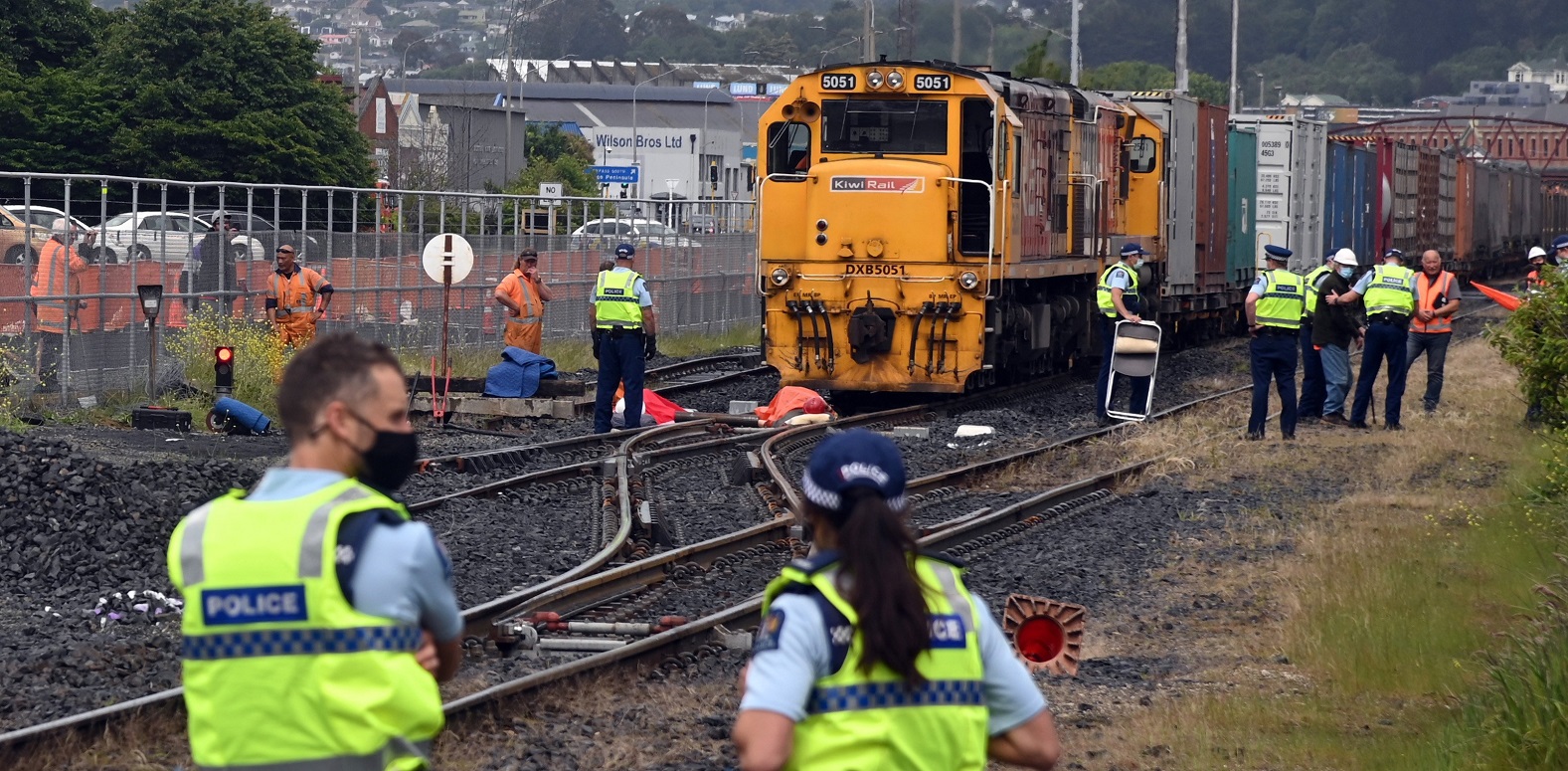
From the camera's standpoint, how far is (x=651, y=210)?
108 feet

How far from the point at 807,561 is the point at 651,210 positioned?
2962 cm

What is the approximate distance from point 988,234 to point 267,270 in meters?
8.46

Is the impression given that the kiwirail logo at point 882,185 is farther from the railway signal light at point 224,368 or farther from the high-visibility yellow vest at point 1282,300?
the railway signal light at point 224,368

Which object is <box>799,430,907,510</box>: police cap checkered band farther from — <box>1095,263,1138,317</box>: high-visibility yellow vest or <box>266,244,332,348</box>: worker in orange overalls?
<box>266,244,332,348</box>: worker in orange overalls

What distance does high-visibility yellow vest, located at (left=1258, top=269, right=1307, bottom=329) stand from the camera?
16734mm

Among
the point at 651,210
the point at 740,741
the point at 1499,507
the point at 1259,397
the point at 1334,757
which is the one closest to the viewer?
the point at 740,741

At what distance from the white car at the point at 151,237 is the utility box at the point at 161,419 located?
7.99 ft

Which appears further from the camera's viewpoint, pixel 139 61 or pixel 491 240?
pixel 139 61

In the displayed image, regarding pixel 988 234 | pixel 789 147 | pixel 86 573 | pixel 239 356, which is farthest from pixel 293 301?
pixel 86 573

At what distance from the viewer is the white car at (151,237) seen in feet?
64.4

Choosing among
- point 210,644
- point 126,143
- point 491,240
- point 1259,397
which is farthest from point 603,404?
point 126,143

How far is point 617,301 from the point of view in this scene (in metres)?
17.6

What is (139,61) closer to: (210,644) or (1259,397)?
(1259,397)

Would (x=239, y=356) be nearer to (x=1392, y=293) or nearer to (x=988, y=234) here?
(x=988, y=234)
